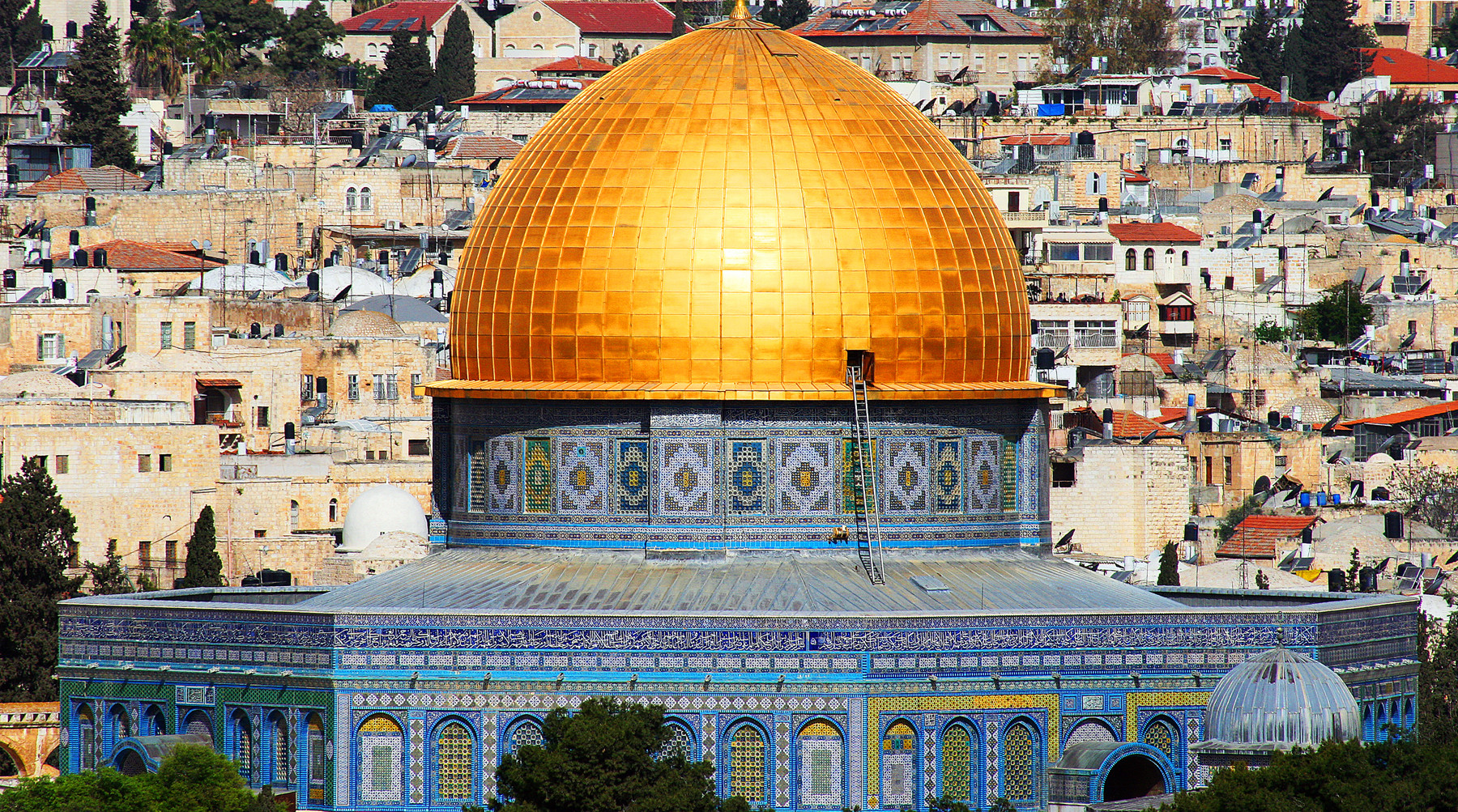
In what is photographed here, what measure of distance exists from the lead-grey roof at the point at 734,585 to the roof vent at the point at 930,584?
0.03m

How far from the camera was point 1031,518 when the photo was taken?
3578 cm

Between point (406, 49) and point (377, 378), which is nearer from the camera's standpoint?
point (377, 378)

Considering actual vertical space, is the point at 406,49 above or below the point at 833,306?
above

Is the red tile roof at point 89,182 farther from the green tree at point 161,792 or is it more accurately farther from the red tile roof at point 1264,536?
the green tree at point 161,792

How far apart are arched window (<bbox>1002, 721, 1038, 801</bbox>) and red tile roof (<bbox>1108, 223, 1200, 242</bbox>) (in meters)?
44.6

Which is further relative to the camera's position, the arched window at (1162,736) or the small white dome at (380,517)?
the small white dome at (380,517)

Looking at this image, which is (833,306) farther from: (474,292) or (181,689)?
(181,689)

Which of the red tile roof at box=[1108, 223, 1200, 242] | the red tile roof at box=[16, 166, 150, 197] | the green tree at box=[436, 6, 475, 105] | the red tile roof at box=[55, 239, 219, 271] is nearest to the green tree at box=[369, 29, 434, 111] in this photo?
the green tree at box=[436, 6, 475, 105]

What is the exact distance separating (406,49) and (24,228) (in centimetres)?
2251

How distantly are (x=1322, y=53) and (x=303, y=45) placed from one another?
31.1 meters

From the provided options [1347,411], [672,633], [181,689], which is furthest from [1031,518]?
[1347,411]

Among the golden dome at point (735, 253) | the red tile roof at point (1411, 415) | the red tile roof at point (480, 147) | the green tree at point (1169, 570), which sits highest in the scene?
the red tile roof at point (480, 147)

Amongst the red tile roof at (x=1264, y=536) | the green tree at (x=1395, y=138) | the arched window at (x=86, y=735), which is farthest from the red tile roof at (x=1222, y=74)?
the arched window at (x=86, y=735)

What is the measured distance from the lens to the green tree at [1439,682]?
37644mm
